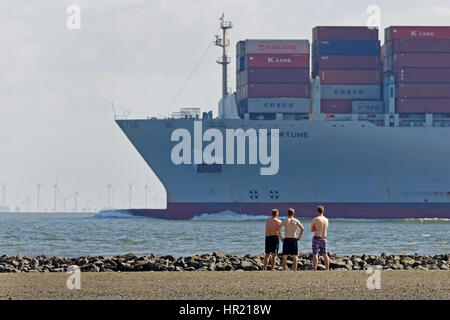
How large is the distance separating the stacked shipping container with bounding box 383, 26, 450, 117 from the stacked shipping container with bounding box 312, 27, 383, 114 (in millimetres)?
1380

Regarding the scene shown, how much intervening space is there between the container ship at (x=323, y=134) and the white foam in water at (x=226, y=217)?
26 centimetres

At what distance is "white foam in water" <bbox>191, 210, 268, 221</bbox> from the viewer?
195ft

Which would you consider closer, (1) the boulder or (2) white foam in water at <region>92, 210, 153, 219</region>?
(1) the boulder

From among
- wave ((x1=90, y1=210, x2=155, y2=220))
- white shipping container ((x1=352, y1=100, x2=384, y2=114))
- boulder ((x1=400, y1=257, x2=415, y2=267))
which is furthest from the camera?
wave ((x1=90, y1=210, x2=155, y2=220))

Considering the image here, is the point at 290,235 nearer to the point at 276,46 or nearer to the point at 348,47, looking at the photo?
the point at 276,46

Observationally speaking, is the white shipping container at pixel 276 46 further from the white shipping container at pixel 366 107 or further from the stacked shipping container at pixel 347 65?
the white shipping container at pixel 366 107

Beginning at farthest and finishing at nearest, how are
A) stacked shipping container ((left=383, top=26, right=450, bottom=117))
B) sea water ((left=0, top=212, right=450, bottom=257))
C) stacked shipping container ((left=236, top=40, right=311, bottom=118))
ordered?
stacked shipping container ((left=236, top=40, right=311, bottom=118))
stacked shipping container ((left=383, top=26, right=450, bottom=117))
sea water ((left=0, top=212, right=450, bottom=257))

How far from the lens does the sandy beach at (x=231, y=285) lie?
1385 cm

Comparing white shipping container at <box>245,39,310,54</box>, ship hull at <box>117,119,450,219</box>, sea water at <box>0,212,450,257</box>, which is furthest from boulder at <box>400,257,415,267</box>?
ship hull at <box>117,119,450,219</box>

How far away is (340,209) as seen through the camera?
6103 centimetres

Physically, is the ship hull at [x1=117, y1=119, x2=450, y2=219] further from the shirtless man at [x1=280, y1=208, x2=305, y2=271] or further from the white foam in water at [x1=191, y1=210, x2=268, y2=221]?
the shirtless man at [x1=280, y1=208, x2=305, y2=271]

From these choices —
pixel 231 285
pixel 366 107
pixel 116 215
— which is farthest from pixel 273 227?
pixel 116 215

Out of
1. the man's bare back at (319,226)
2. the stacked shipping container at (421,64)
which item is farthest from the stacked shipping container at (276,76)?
the man's bare back at (319,226)
